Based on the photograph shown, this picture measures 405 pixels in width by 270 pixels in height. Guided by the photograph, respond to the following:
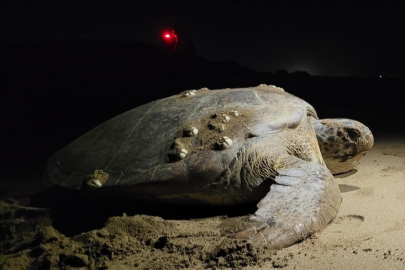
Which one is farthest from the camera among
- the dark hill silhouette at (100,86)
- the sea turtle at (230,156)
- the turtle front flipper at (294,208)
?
the dark hill silhouette at (100,86)

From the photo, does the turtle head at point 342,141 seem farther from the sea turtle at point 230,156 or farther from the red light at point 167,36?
the red light at point 167,36

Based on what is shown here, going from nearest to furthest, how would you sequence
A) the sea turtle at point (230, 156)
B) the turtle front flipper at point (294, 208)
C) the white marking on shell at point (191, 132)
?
the turtle front flipper at point (294, 208) < the sea turtle at point (230, 156) < the white marking on shell at point (191, 132)

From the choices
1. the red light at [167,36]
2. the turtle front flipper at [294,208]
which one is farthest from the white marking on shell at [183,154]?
the red light at [167,36]

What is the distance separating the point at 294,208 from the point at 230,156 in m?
0.63

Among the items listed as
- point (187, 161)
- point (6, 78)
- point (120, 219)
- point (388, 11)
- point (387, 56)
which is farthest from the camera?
point (6, 78)

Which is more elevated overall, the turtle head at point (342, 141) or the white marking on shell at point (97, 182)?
the white marking on shell at point (97, 182)

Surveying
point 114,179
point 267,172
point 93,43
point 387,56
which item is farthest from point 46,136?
point 387,56

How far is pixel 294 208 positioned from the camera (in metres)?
1.62

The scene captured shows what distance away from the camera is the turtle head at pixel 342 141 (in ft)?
8.55

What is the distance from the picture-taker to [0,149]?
6.09 m

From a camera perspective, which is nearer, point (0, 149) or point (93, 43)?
point (0, 149)

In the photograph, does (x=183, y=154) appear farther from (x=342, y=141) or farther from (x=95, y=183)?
(x=342, y=141)

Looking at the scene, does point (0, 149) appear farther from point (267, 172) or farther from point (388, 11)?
point (388, 11)

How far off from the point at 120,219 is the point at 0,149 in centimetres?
529
